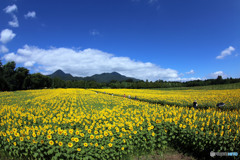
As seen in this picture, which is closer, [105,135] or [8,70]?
[105,135]

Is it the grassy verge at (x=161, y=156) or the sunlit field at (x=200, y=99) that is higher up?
the sunlit field at (x=200, y=99)

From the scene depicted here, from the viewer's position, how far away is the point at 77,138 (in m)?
4.09

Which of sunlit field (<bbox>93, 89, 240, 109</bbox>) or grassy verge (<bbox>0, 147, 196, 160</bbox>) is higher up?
sunlit field (<bbox>93, 89, 240, 109</bbox>)

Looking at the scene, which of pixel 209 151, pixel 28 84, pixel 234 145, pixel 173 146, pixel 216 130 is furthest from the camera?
pixel 28 84

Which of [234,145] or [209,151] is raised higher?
[234,145]

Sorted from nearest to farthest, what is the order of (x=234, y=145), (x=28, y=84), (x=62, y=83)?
(x=234, y=145) → (x=28, y=84) → (x=62, y=83)

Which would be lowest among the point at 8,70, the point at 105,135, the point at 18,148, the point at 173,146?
the point at 173,146

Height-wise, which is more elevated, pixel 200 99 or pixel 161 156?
pixel 200 99

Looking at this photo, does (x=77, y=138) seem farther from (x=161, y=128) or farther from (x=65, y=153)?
(x=161, y=128)

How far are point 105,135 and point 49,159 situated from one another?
6.25 ft

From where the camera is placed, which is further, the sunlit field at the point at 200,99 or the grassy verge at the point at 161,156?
the sunlit field at the point at 200,99

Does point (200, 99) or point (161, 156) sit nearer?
point (161, 156)

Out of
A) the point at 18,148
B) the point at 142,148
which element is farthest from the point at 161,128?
the point at 18,148

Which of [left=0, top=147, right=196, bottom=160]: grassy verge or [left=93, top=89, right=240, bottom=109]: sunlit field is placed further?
[left=93, top=89, right=240, bottom=109]: sunlit field
